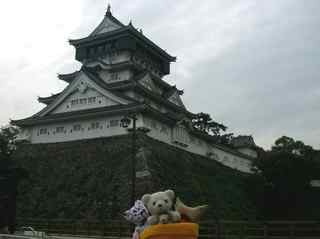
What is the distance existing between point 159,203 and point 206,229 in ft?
40.5

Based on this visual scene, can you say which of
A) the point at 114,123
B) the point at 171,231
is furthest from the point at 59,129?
the point at 171,231

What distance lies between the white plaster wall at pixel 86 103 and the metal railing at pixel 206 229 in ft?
39.8

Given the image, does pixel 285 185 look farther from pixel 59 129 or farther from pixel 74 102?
pixel 59 129

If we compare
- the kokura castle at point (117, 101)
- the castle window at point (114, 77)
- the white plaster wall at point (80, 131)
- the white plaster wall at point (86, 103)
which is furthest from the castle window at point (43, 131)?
the castle window at point (114, 77)

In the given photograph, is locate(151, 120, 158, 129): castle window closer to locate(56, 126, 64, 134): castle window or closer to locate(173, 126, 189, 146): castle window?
locate(173, 126, 189, 146): castle window

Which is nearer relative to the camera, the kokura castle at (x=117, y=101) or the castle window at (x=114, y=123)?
the castle window at (x=114, y=123)

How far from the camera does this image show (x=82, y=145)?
36750 mm

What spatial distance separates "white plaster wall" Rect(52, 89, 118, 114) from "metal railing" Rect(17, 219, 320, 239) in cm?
1214

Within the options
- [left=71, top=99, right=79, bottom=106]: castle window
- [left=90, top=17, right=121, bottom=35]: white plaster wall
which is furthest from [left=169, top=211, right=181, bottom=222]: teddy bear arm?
[left=90, top=17, right=121, bottom=35]: white plaster wall

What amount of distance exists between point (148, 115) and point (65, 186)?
811 centimetres

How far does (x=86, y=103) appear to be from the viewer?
3834cm

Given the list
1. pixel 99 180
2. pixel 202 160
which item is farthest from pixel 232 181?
pixel 99 180

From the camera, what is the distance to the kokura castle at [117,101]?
36.3 metres

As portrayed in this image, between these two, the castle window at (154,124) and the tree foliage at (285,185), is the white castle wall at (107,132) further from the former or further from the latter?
the tree foliage at (285,185)
